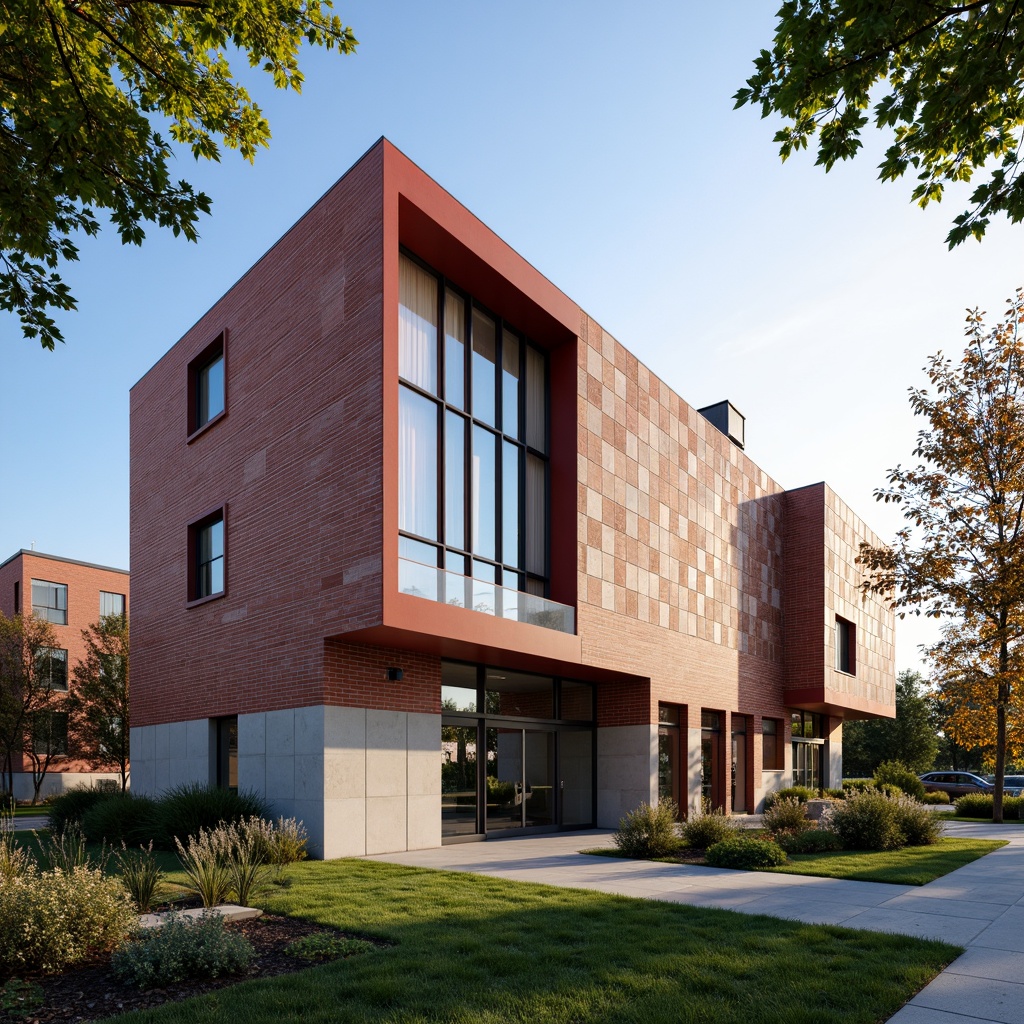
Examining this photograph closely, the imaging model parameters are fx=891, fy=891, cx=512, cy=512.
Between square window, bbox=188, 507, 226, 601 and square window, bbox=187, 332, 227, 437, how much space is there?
2.33 meters

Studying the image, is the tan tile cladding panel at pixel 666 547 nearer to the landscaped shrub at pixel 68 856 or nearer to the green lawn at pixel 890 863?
the green lawn at pixel 890 863

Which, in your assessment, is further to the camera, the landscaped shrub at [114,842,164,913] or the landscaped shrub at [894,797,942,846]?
the landscaped shrub at [894,797,942,846]

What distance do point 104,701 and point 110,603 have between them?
48.4 feet

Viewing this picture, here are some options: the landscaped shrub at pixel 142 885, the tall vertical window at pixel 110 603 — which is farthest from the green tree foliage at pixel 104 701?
the landscaped shrub at pixel 142 885

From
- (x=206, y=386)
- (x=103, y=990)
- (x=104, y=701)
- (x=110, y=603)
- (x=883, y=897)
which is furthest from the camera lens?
(x=110, y=603)

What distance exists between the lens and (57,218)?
8930 mm

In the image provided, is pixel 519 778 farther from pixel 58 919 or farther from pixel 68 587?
pixel 68 587

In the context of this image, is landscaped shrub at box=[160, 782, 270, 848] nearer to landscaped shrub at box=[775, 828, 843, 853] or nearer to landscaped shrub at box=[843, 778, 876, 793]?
landscaped shrub at box=[775, 828, 843, 853]

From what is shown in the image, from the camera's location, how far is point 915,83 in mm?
7336

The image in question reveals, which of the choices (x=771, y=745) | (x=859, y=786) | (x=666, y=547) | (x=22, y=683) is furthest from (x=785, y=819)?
(x=22, y=683)

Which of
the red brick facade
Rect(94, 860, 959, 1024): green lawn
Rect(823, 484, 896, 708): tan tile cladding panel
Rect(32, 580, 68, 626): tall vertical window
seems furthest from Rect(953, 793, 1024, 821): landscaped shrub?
Rect(32, 580, 68, 626): tall vertical window

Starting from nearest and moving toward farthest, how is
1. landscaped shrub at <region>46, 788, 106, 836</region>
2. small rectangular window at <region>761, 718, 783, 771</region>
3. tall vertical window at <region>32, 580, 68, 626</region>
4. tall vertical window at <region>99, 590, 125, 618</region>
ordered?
landscaped shrub at <region>46, 788, 106, 836</region>, small rectangular window at <region>761, 718, 783, 771</region>, tall vertical window at <region>32, 580, 68, 626</region>, tall vertical window at <region>99, 590, 125, 618</region>

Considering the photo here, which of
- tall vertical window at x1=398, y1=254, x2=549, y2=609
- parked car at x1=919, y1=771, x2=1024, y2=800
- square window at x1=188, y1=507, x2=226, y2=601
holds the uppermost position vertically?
tall vertical window at x1=398, y1=254, x2=549, y2=609

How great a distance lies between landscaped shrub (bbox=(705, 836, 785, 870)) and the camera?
1403cm
